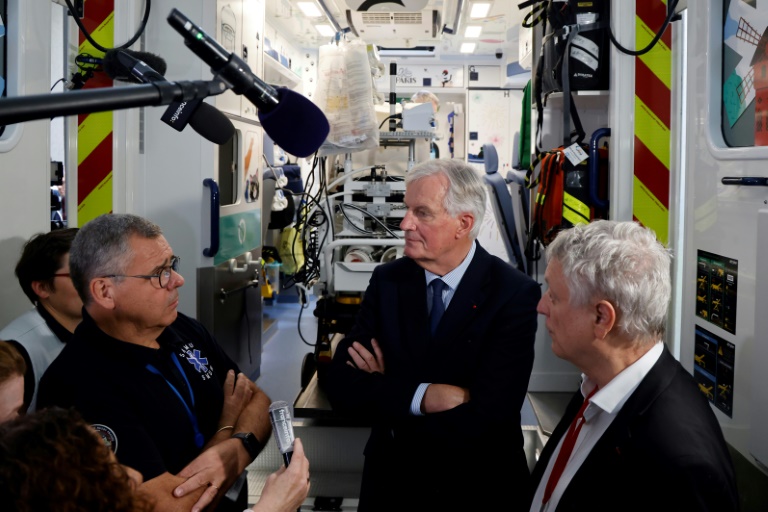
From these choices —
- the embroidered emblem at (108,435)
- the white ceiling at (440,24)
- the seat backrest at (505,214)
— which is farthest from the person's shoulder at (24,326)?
the white ceiling at (440,24)

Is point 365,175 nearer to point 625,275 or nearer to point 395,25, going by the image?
point 395,25

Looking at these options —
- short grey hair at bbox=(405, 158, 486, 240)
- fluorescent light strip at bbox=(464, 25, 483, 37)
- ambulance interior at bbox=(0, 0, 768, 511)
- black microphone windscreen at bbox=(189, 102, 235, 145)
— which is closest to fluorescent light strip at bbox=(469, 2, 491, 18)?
ambulance interior at bbox=(0, 0, 768, 511)

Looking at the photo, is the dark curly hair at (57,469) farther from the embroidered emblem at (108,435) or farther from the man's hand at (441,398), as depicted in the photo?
the man's hand at (441,398)

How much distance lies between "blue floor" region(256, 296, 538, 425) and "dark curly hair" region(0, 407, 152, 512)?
384 cm

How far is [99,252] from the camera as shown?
1943mm

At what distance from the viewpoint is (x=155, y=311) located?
1.97m

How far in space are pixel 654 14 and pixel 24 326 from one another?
3.18 metres

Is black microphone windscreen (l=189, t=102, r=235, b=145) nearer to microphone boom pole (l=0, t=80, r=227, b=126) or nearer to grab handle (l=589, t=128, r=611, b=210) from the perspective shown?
microphone boom pole (l=0, t=80, r=227, b=126)

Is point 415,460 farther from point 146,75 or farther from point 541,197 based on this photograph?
point 541,197

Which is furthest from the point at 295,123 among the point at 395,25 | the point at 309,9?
the point at 309,9

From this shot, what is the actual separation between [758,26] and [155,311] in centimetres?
182

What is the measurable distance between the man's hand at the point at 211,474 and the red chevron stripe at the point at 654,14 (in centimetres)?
291

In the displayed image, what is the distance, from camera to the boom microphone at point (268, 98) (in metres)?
0.95

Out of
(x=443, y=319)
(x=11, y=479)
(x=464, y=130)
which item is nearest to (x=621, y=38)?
→ (x=443, y=319)
